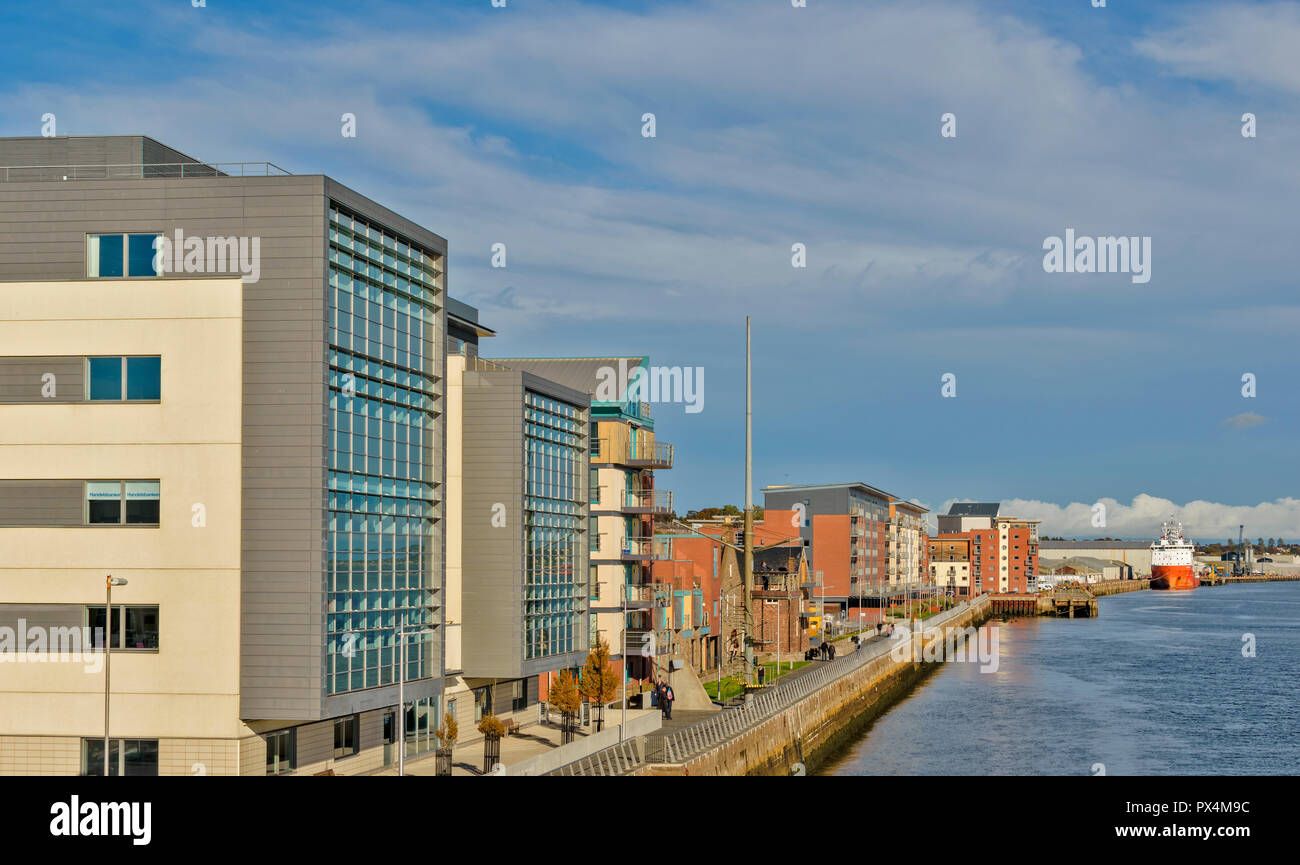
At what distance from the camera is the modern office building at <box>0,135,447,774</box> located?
119ft

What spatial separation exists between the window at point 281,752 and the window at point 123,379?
975 centimetres

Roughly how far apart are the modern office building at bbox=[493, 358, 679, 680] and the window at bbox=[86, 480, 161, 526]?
1051 inches

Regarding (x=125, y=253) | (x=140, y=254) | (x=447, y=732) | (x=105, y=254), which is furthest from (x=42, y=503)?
(x=447, y=732)

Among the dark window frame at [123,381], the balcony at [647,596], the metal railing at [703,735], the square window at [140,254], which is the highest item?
the square window at [140,254]

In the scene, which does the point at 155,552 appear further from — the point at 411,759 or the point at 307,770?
the point at 411,759

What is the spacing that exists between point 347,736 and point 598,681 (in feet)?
42.5

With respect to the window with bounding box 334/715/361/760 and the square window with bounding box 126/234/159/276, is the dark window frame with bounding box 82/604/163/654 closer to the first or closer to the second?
the window with bounding box 334/715/361/760

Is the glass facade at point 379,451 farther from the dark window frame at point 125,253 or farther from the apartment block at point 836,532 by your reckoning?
the apartment block at point 836,532

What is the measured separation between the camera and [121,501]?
36.8 meters

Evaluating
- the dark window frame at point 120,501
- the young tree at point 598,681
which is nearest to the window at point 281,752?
the dark window frame at point 120,501

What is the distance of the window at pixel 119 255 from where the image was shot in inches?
1462

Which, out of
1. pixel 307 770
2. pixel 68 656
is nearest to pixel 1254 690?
pixel 307 770

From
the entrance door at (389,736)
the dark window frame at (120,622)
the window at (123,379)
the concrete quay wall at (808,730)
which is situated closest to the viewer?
the dark window frame at (120,622)
